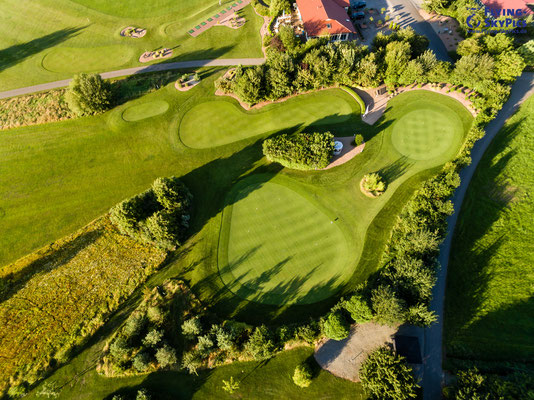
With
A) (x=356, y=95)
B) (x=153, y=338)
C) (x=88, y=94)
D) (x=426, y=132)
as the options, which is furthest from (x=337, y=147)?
(x=88, y=94)

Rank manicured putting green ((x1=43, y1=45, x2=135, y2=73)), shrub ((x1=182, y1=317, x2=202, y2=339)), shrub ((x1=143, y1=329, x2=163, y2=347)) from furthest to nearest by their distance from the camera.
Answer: manicured putting green ((x1=43, y1=45, x2=135, y2=73)), shrub ((x1=182, y1=317, x2=202, y2=339)), shrub ((x1=143, y1=329, x2=163, y2=347))

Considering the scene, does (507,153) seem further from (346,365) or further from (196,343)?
(196,343)

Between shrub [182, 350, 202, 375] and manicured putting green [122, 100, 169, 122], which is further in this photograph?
manicured putting green [122, 100, 169, 122]

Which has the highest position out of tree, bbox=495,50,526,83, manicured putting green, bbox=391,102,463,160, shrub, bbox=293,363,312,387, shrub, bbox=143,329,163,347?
tree, bbox=495,50,526,83

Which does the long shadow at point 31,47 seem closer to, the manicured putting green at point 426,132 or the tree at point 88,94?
the tree at point 88,94

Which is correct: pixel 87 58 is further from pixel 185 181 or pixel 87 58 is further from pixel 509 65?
pixel 509 65

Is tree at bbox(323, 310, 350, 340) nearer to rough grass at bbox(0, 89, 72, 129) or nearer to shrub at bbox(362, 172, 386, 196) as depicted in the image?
shrub at bbox(362, 172, 386, 196)

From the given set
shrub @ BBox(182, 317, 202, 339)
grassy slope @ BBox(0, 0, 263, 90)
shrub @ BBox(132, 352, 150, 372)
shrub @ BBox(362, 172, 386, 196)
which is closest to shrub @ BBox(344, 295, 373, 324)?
shrub @ BBox(182, 317, 202, 339)
